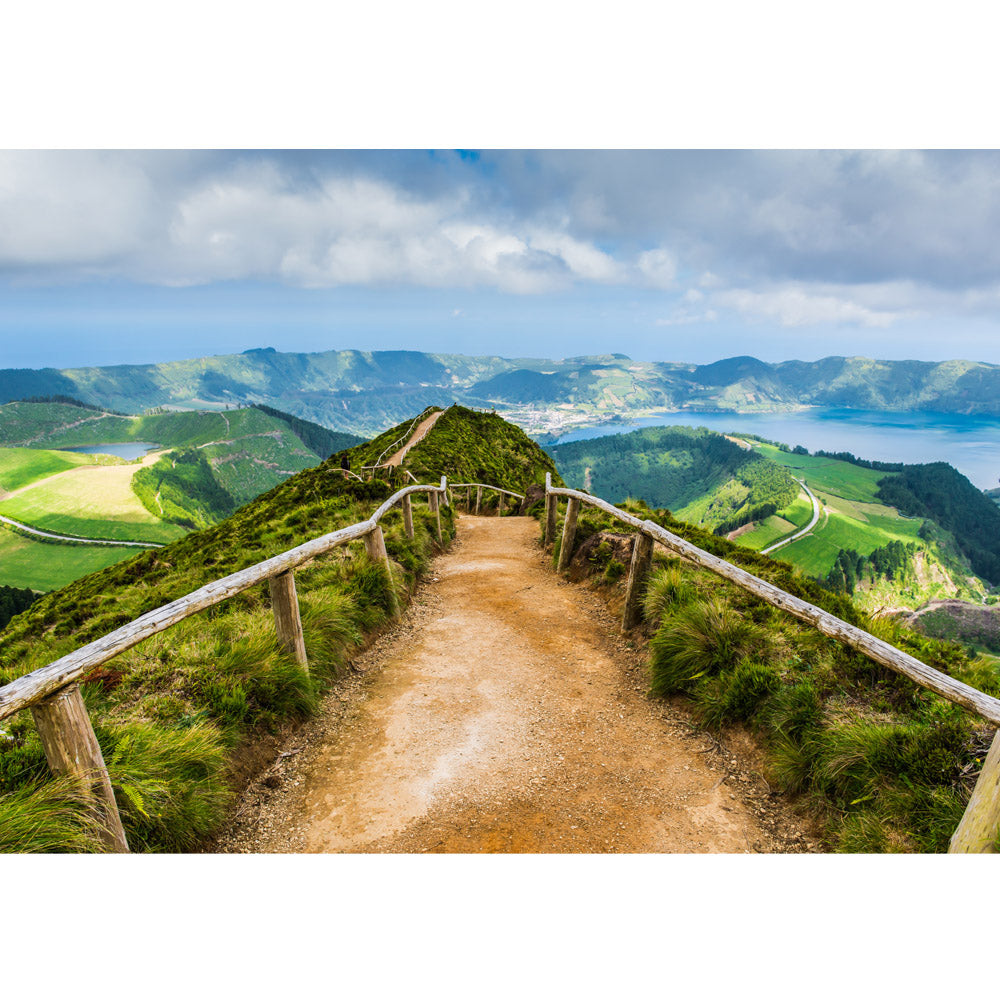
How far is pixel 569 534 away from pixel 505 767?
487 cm

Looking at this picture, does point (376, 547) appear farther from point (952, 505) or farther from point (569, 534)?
point (952, 505)

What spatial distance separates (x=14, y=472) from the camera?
153625mm

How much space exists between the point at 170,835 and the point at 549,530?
315 inches

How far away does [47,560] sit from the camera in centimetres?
10312

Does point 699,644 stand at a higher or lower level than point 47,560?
higher

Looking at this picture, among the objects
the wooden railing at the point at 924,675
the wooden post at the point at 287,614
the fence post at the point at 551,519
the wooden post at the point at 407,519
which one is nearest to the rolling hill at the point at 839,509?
the fence post at the point at 551,519

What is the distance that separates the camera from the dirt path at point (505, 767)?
3189 millimetres

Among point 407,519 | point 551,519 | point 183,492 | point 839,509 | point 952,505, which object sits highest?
point 407,519

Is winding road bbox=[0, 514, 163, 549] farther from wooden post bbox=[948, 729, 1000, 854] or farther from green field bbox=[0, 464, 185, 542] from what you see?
wooden post bbox=[948, 729, 1000, 854]

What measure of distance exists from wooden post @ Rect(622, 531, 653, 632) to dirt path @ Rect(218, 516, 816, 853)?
1.04 feet

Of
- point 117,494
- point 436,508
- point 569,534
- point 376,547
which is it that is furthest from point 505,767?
point 117,494

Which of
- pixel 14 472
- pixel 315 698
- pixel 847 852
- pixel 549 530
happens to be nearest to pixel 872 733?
pixel 847 852

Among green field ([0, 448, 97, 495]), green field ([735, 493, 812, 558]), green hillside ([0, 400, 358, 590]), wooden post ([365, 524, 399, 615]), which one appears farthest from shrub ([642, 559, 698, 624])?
green field ([0, 448, 97, 495])

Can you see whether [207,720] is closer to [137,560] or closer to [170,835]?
[170,835]
